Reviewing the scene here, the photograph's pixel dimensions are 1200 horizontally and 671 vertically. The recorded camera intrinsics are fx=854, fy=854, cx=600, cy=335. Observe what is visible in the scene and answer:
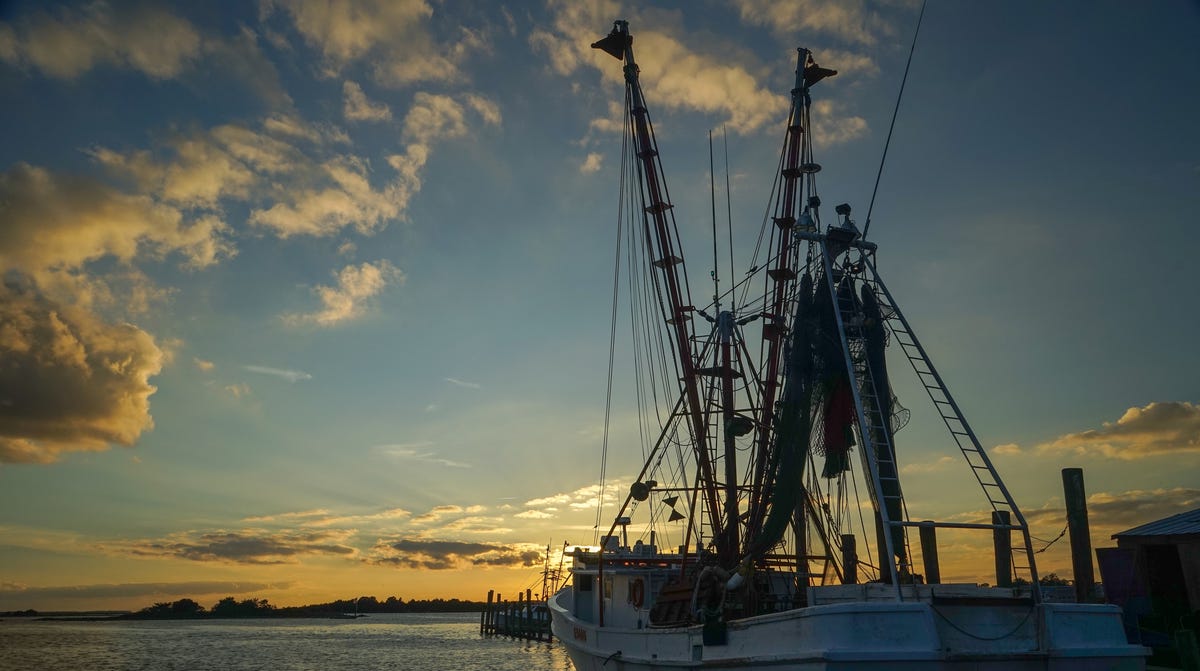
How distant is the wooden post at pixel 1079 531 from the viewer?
27.4 meters

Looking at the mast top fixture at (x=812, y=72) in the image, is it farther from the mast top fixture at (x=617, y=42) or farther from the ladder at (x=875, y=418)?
the ladder at (x=875, y=418)

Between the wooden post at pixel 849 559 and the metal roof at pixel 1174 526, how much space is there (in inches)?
404

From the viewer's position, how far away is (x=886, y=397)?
774 inches

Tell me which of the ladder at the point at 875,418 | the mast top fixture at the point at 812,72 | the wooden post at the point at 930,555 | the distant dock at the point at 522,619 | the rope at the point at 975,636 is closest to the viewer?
the rope at the point at 975,636

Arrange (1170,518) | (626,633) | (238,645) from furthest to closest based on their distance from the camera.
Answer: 1. (238,645)
2. (1170,518)
3. (626,633)

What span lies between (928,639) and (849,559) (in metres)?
12.7

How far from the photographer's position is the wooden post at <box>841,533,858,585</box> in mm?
26337

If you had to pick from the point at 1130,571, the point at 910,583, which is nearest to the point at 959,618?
the point at 910,583

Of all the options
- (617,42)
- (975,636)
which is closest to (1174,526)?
(975,636)

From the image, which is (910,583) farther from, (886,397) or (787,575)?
(787,575)

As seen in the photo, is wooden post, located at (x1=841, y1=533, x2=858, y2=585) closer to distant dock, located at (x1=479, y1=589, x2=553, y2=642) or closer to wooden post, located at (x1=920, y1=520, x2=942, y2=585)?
wooden post, located at (x1=920, y1=520, x2=942, y2=585)

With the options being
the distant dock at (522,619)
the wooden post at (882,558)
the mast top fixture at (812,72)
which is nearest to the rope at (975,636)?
the wooden post at (882,558)

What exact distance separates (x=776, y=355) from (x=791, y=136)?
28.3ft

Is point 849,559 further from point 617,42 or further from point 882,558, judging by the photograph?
point 617,42
